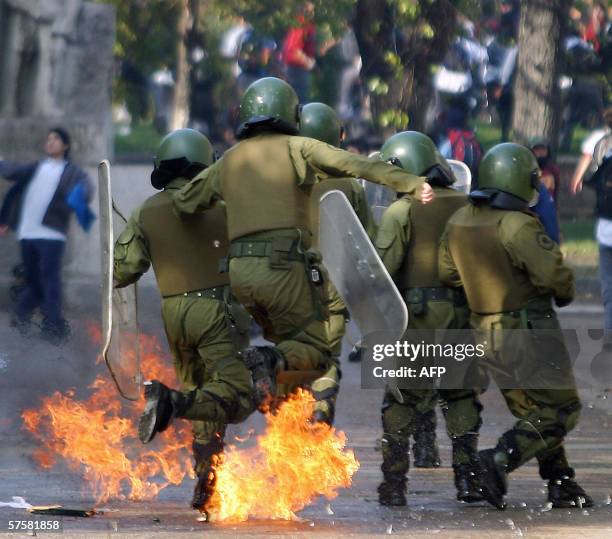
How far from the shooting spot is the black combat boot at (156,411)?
7266 millimetres

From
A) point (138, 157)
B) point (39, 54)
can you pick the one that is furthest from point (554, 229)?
point (138, 157)

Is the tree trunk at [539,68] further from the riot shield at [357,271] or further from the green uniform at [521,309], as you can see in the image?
the riot shield at [357,271]

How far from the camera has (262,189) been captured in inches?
300

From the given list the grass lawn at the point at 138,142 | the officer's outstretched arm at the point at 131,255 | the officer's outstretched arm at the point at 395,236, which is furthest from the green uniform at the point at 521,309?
the grass lawn at the point at 138,142

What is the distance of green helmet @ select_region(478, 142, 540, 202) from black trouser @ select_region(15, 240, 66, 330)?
17.5 feet

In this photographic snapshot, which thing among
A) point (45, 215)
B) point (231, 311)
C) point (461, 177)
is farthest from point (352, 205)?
point (45, 215)

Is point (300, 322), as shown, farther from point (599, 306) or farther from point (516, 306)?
point (599, 306)

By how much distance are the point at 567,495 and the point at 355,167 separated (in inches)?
69.5

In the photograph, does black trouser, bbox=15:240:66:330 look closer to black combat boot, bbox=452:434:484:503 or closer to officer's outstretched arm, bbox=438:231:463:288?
officer's outstretched arm, bbox=438:231:463:288

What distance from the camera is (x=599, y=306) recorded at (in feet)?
51.2

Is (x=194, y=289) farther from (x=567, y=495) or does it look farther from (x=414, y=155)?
(x=567, y=495)

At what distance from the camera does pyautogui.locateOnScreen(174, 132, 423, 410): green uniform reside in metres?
7.61

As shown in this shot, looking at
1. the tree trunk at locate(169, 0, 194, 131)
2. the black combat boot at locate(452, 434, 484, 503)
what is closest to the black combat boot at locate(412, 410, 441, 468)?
the black combat boot at locate(452, 434, 484, 503)

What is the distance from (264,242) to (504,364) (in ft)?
4.01
